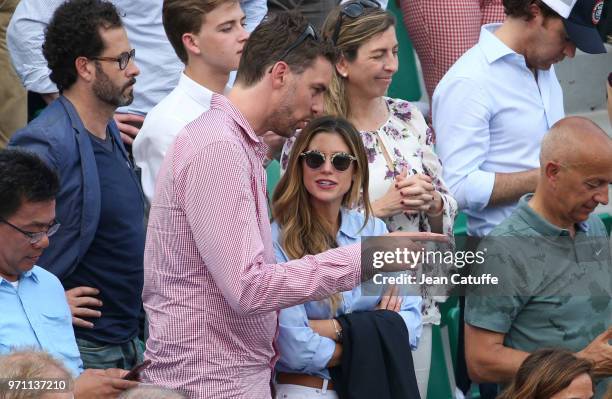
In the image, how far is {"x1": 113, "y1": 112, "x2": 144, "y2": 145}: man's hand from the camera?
5.67 m

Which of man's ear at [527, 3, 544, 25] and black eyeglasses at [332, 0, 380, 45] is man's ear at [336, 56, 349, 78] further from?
man's ear at [527, 3, 544, 25]

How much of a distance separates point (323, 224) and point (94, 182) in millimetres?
902

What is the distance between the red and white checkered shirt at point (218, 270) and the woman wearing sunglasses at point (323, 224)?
1.55 feet

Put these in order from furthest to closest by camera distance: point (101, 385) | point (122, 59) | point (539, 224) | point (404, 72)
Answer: point (404, 72), point (122, 59), point (539, 224), point (101, 385)

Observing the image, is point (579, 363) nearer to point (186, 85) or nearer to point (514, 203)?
point (514, 203)

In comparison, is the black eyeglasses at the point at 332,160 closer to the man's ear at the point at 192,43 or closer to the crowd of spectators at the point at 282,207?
the crowd of spectators at the point at 282,207

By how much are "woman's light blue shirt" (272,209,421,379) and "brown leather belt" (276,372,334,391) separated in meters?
0.02

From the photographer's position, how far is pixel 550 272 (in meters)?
4.75

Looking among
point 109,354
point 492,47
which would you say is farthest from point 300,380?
point 492,47

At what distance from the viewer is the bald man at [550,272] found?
4711 millimetres

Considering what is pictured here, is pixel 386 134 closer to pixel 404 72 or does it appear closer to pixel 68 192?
pixel 68 192

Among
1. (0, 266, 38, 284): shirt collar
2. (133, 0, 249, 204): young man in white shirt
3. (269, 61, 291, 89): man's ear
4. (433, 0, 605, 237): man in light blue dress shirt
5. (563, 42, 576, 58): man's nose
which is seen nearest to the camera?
(269, 61, 291, 89): man's ear

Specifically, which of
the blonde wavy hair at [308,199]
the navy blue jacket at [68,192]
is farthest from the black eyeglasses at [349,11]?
the navy blue jacket at [68,192]

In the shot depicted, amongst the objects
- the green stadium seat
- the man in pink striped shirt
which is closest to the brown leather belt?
the man in pink striped shirt
